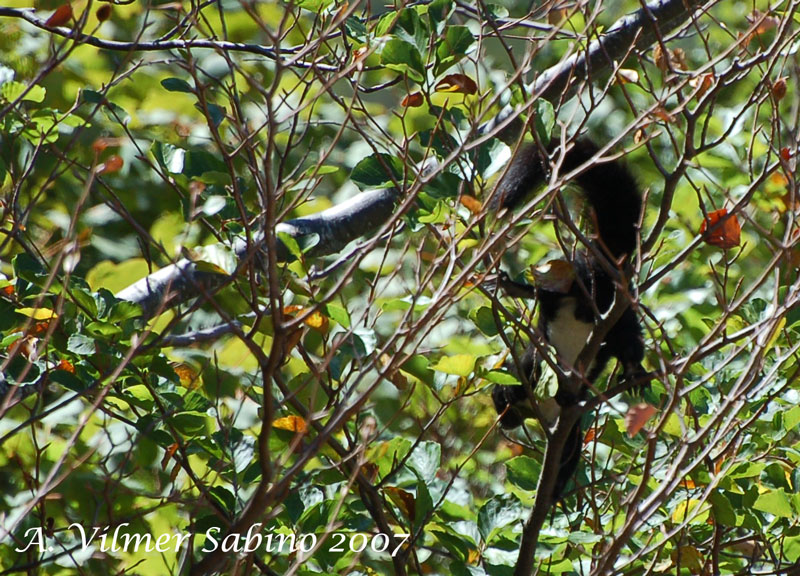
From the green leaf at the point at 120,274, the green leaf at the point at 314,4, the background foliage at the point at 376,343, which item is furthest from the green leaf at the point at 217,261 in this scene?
the green leaf at the point at 120,274

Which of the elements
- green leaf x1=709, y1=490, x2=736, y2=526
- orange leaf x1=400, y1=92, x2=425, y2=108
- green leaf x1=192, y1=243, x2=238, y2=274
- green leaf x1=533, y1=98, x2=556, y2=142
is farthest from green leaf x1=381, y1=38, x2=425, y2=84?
green leaf x1=709, y1=490, x2=736, y2=526

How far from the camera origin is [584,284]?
7.82 feet

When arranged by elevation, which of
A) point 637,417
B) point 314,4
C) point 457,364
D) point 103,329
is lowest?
point 637,417

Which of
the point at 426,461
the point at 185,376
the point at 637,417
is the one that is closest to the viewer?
the point at 637,417

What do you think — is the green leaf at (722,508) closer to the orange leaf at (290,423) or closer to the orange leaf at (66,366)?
the orange leaf at (290,423)

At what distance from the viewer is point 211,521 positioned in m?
1.89

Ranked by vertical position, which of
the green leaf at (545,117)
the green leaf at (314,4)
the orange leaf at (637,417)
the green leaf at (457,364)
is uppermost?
the green leaf at (314,4)

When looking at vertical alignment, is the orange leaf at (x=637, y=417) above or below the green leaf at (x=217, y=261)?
below

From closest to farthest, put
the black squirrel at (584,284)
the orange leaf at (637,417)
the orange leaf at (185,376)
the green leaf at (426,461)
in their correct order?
the orange leaf at (637,417) → the green leaf at (426,461) → the orange leaf at (185,376) → the black squirrel at (584,284)

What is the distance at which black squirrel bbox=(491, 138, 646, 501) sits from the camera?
2.31 metres

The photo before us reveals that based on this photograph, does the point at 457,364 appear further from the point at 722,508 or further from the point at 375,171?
the point at 722,508

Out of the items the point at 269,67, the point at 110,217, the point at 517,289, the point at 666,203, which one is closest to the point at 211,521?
the point at 517,289

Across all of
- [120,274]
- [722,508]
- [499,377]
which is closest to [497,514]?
[499,377]

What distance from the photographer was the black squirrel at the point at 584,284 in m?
2.31
